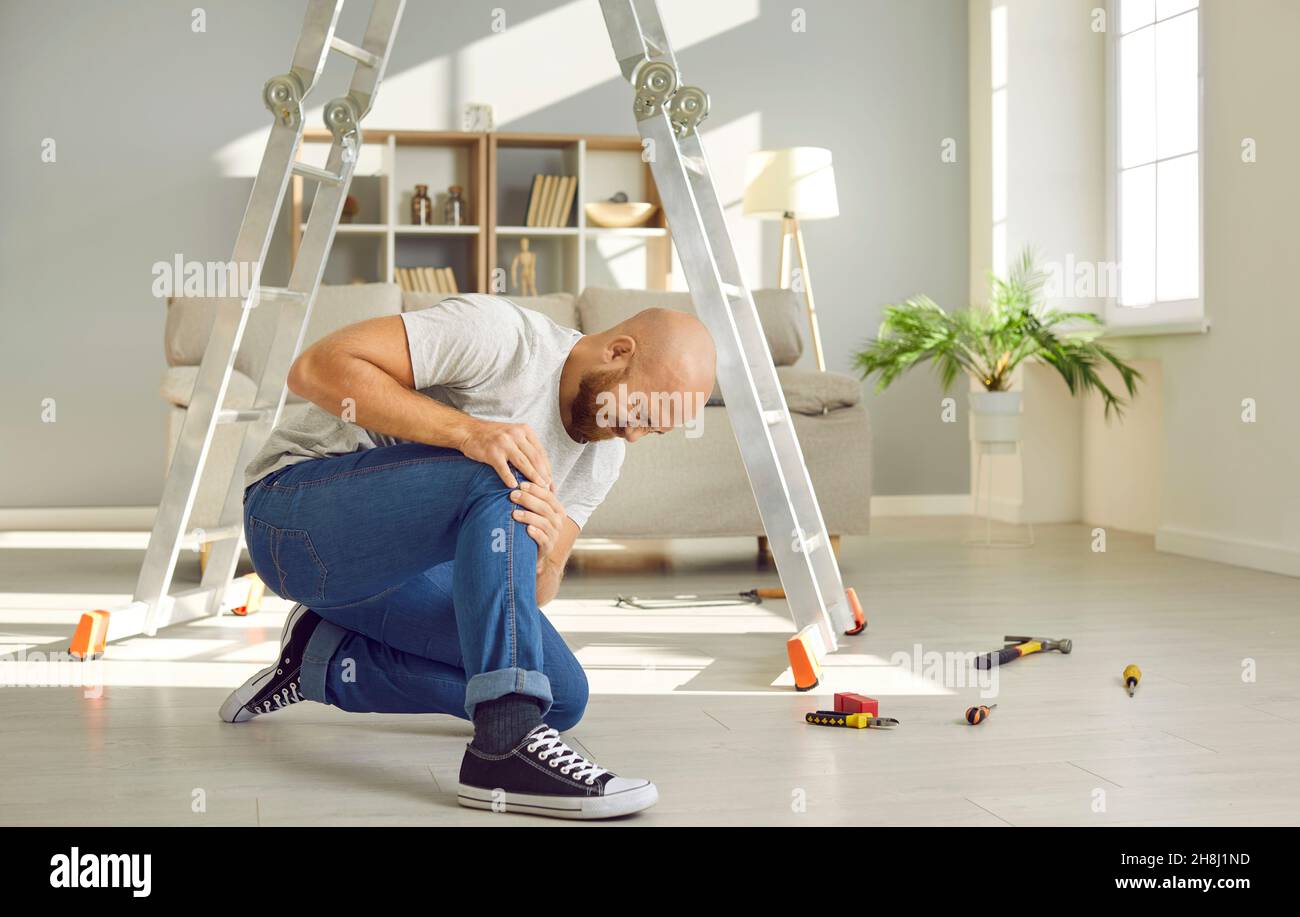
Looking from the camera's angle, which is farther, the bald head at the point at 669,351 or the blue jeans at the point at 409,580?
the bald head at the point at 669,351

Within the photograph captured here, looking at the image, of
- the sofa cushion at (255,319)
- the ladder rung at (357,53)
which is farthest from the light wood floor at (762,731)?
the ladder rung at (357,53)

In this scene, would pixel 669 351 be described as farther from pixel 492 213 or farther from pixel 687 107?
pixel 492 213

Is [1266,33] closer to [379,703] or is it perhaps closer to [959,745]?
[959,745]

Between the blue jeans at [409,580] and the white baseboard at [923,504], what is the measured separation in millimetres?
4470

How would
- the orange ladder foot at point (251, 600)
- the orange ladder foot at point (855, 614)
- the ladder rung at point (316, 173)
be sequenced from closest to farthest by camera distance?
1. the ladder rung at point (316, 173)
2. the orange ladder foot at point (855, 614)
3. the orange ladder foot at point (251, 600)

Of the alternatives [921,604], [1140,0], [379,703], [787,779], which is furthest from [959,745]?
[1140,0]

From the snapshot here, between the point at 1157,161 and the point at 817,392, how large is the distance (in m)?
2.04

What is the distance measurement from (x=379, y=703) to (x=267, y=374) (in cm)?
128

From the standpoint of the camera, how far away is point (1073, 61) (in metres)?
5.65

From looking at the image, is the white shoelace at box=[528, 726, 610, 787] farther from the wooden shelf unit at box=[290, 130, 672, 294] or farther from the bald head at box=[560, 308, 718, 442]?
the wooden shelf unit at box=[290, 130, 672, 294]

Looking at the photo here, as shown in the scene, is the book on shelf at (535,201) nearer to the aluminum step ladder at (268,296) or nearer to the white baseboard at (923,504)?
the white baseboard at (923,504)

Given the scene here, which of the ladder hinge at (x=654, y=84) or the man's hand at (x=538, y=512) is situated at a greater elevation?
the ladder hinge at (x=654, y=84)

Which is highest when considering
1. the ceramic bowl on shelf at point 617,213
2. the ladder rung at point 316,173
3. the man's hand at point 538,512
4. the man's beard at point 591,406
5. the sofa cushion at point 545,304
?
the ceramic bowl on shelf at point 617,213

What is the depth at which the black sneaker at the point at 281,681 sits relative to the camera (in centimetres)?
196
